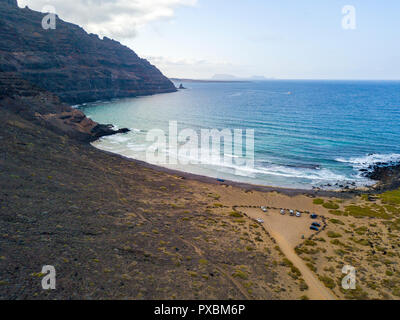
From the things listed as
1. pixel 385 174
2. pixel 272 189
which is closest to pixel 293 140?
pixel 385 174

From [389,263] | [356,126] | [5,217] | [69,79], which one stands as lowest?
[389,263]

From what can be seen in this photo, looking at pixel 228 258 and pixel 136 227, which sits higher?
pixel 136 227

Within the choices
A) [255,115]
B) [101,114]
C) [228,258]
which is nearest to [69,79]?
[101,114]

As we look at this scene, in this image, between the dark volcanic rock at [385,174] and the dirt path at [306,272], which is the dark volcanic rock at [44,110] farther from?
the dark volcanic rock at [385,174]

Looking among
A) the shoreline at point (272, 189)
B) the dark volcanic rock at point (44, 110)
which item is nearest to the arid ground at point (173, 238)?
the shoreline at point (272, 189)

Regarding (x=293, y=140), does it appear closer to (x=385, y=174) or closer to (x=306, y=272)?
(x=385, y=174)
